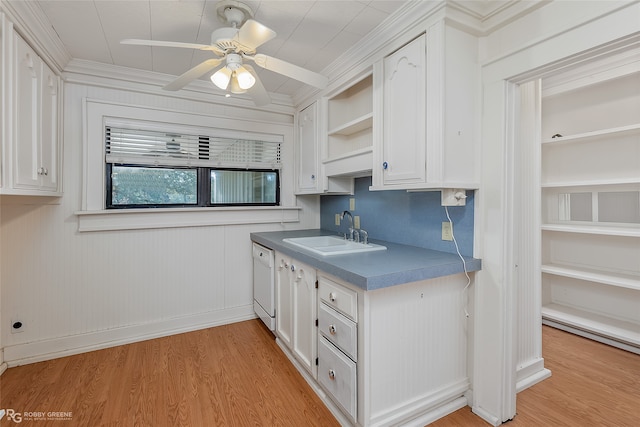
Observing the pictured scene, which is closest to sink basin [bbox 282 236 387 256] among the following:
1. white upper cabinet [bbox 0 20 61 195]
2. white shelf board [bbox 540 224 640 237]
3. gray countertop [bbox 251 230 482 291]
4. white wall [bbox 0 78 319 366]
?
gray countertop [bbox 251 230 482 291]

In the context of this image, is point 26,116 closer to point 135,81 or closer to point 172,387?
point 135,81

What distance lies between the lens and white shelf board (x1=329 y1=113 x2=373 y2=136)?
225cm

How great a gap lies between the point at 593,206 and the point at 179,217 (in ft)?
12.5

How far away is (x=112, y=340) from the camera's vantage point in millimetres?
2600

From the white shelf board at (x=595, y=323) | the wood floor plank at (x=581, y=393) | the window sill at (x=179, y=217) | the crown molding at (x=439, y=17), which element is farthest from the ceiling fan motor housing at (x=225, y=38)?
the white shelf board at (x=595, y=323)

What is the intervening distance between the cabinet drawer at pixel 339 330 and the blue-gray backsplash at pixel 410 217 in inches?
33.7

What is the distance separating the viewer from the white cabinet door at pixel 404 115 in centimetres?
172

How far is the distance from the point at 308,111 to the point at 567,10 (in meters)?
2.07

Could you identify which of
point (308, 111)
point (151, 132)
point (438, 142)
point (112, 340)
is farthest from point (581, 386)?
point (151, 132)

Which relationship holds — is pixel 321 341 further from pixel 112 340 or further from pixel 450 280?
pixel 112 340

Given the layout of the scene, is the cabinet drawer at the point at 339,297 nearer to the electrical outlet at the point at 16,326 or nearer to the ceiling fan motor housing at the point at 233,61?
the ceiling fan motor housing at the point at 233,61

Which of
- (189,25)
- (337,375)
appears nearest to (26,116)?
(189,25)

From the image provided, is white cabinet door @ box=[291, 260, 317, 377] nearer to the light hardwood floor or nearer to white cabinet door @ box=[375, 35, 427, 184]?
the light hardwood floor

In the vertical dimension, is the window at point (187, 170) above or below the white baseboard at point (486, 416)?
above
